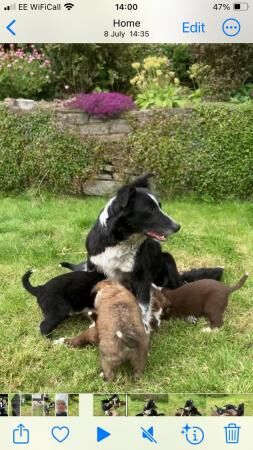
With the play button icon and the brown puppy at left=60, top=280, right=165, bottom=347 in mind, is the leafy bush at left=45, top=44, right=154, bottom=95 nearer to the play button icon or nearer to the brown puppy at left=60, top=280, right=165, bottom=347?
the brown puppy at left=60, top=280, right=165, bottom=347

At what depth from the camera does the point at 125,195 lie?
7.61ft

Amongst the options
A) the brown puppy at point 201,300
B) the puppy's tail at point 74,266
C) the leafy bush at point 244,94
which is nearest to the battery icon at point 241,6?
the leafy bush at point 244,94

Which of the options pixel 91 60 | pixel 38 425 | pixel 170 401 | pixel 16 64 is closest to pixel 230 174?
pixel 91 60

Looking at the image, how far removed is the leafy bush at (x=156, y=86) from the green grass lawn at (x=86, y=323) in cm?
52

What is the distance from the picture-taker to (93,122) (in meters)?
3.09

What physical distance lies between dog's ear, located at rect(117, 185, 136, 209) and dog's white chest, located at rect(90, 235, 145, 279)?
18 centimetres

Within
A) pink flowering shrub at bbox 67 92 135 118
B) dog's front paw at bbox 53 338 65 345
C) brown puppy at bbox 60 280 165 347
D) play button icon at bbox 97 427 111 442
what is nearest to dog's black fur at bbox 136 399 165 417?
play button icon at bbox 97 427 111 442

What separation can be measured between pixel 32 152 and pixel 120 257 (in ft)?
2.49

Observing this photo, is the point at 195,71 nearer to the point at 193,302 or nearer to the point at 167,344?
the point at 193,302

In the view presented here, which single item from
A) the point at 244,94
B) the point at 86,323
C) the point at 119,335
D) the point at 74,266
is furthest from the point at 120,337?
the point at 244,94

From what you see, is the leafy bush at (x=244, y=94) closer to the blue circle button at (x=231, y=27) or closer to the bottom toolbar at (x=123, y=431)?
the blue circle button at (x=231, y=27)

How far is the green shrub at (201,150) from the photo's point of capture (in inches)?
99.7

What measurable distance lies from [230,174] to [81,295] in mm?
866

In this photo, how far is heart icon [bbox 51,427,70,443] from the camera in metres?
1.71
